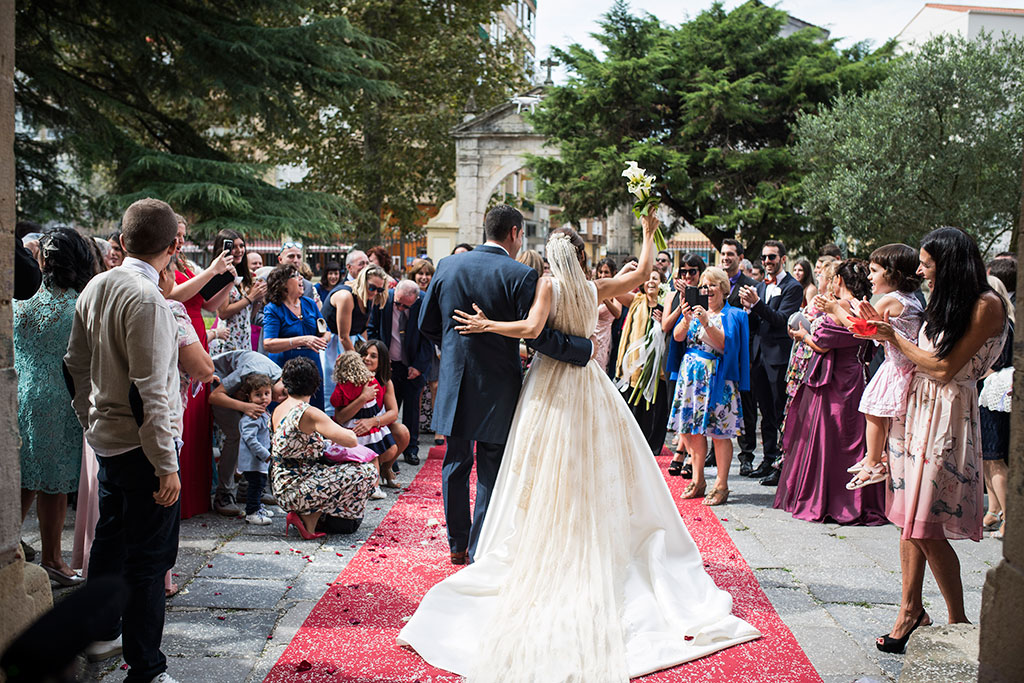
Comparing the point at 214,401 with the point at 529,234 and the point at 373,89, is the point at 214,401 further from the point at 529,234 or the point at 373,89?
the point at 529,234

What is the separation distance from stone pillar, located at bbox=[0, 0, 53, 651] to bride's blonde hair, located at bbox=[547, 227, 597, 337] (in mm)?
2726

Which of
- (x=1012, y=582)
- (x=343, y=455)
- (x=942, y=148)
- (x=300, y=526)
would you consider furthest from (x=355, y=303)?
(x=942, y=148)

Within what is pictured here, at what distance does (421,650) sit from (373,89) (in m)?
14.5

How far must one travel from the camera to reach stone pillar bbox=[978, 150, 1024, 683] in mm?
2500

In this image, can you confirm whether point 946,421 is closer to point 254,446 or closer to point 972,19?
point 254,446

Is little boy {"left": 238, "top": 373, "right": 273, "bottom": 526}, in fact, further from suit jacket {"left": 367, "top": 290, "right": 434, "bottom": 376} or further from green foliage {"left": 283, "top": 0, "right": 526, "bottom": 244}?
green foliage {"left": 283, "top": 0, "right": 526, "bottom": 244}

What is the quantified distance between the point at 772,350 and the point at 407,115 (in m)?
21.6

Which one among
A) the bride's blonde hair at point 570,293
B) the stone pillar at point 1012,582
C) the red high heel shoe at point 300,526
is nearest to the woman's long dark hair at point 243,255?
the red high heel shoe at point 300,526

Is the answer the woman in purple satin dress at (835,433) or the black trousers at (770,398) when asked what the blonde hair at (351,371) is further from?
the black trousers at (770,398)

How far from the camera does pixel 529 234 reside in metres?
46.2

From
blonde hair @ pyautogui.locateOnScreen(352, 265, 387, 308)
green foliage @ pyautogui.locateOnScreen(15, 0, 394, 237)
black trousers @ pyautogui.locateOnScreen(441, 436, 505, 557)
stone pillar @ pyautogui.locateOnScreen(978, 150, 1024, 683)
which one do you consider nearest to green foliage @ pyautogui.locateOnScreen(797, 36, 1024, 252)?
green foliage @ pyautogui.locateOnScreen(15, 0, 394, 237)

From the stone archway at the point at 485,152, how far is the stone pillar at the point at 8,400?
2424 centimetres

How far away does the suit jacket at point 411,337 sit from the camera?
8.76 meters

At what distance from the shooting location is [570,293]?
15.9ft
